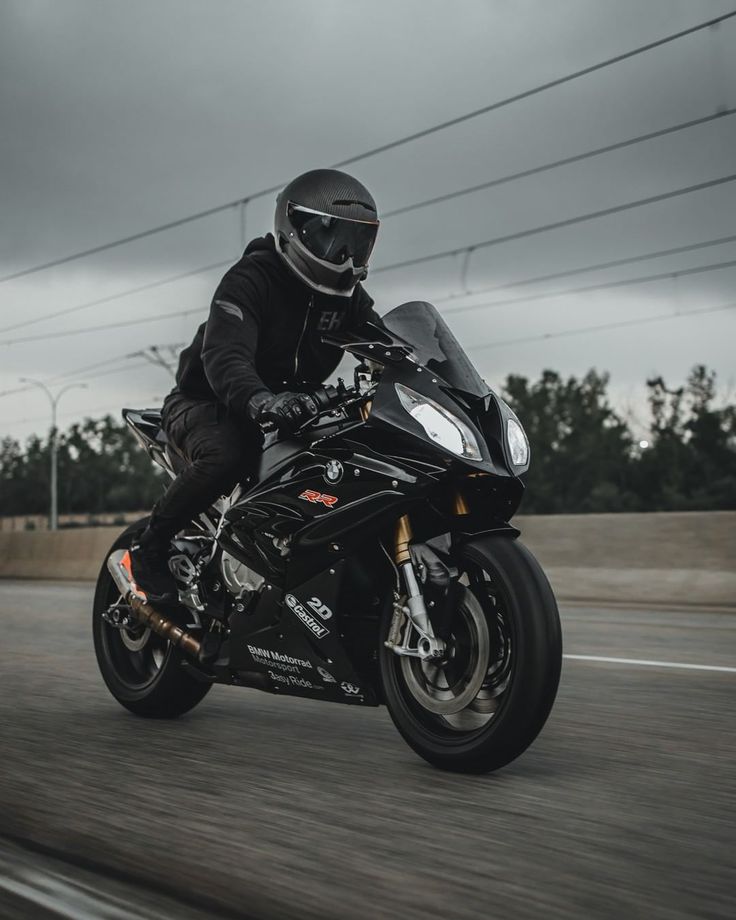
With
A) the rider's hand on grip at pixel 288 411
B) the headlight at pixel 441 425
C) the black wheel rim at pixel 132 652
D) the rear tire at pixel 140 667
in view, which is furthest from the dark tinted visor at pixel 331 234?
the black wheel rim at pixel 132 652

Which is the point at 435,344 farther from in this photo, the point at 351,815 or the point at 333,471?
the point at 351,815

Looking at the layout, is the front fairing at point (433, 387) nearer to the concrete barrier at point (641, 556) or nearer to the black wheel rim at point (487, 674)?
the black wheel rim at point (487, 674)

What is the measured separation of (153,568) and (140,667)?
19.5 inches

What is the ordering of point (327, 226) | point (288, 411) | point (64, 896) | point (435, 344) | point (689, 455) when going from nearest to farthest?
point (64, 896), point (288, 411), point (435, 344), point (327, 226), point (689, 455)

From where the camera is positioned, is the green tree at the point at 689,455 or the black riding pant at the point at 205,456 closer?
the black riding pant at the point at 205,456

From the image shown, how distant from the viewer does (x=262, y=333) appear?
458 centimetres

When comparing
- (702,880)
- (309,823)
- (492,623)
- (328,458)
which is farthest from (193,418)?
(702,880)

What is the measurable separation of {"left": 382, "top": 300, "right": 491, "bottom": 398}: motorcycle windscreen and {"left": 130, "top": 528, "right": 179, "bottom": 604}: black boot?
1401 mm

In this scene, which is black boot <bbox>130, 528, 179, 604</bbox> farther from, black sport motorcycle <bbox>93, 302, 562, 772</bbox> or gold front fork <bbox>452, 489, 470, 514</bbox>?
gold front fork <bbox>452, 489, 470, 514</bbox>

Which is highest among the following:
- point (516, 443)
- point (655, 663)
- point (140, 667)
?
point (516, 443)

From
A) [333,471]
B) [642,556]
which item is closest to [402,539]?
[333,471]

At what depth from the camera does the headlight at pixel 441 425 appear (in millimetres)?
3617

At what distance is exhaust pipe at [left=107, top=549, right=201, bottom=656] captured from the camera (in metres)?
4.62

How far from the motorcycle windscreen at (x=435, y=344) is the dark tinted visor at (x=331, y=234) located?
0.29m
